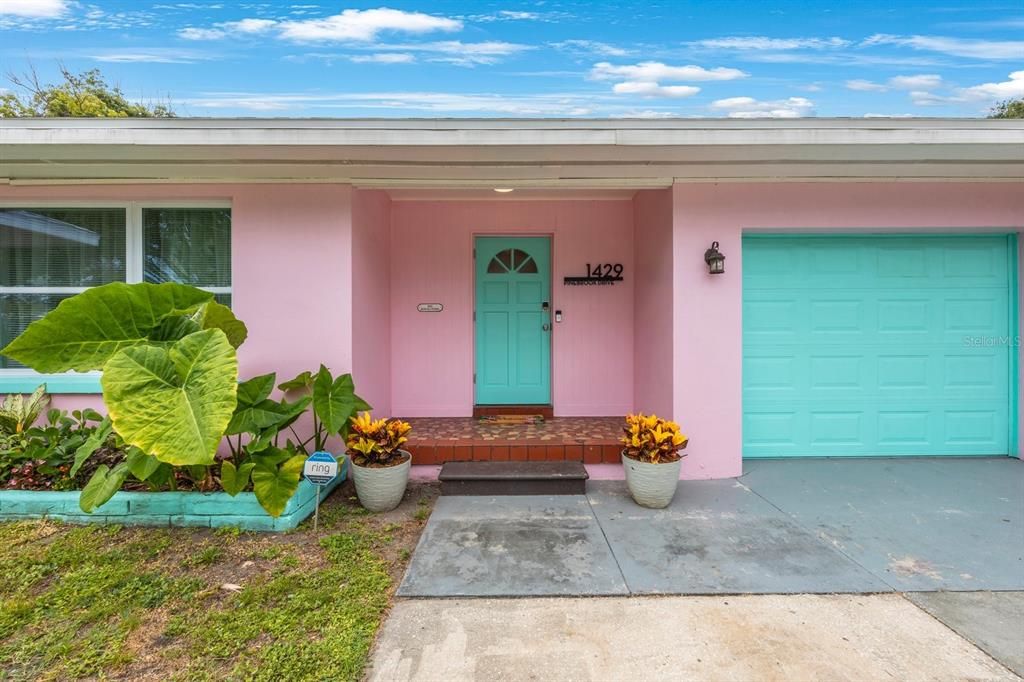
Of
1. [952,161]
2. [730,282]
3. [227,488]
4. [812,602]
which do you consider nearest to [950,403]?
[952,161]

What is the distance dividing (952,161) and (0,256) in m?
7.20

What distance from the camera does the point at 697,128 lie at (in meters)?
2.93

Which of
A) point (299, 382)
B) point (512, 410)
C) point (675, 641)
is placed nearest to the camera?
point (675, 641)

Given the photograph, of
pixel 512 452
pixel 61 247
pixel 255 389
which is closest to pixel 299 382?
pixel 255 389

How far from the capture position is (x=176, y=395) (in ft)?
7.50

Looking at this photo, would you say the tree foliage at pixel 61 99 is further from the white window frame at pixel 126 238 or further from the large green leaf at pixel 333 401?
the large green leaf at pixel 333 401

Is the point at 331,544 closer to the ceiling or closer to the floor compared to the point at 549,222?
closer to the floor

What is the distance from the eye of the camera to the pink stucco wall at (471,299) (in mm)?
4734

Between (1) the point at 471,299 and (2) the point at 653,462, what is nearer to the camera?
(2) the point at 653,462

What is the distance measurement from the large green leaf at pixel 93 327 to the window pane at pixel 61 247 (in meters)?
1.31

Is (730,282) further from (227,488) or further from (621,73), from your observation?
(621,73)

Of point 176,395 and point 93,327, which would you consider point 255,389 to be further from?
point 93,327

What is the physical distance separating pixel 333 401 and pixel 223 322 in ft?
2.72

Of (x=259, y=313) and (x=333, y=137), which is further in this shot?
(x=259, y=313)
